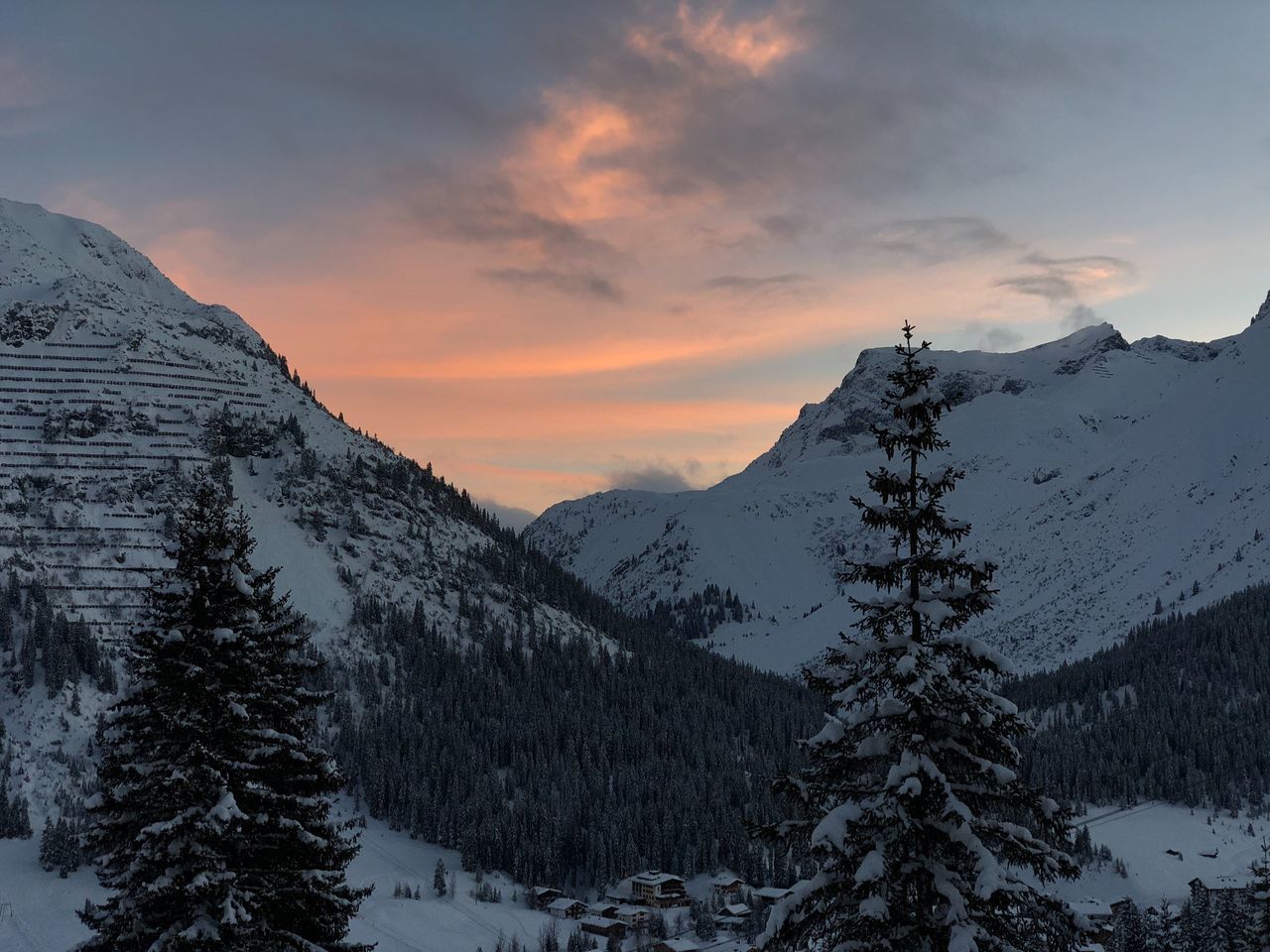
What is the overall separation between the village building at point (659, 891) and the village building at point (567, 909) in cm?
1045

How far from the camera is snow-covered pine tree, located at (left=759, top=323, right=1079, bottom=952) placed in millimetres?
23859

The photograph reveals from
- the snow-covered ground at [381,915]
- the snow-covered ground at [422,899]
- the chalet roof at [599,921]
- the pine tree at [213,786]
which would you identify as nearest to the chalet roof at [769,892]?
the snow-covered ground at [381,915]

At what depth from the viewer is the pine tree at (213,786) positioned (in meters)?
29.0

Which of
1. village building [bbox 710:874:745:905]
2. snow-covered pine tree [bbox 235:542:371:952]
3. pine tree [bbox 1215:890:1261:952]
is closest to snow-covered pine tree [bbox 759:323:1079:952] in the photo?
snow-covered pine tree [bbox 235:542:371:952]

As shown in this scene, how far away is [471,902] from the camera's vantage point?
18138cm

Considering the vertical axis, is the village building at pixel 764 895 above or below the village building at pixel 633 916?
above

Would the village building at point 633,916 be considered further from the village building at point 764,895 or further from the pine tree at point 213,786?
the pine tree at point 213,786

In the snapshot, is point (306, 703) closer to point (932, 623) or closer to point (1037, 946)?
point (932, 623)

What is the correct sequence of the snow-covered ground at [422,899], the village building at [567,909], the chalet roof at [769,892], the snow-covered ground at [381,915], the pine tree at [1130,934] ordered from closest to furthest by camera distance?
the pine tree at [1130,934] < the snow-covered ground at [381,915] < the snow-covered ground at [422,899] < the chalet roof at [769,892] < the village building at [567,909]

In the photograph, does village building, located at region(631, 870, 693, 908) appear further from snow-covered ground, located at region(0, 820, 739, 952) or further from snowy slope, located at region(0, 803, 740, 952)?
snowy slope, located at region(0, 803, 740, 952)

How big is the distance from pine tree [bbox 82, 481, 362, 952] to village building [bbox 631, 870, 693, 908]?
161145 mm

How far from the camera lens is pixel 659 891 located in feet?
607

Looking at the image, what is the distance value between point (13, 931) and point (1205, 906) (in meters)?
145

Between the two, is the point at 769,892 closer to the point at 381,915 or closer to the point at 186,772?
the point at 381,915
